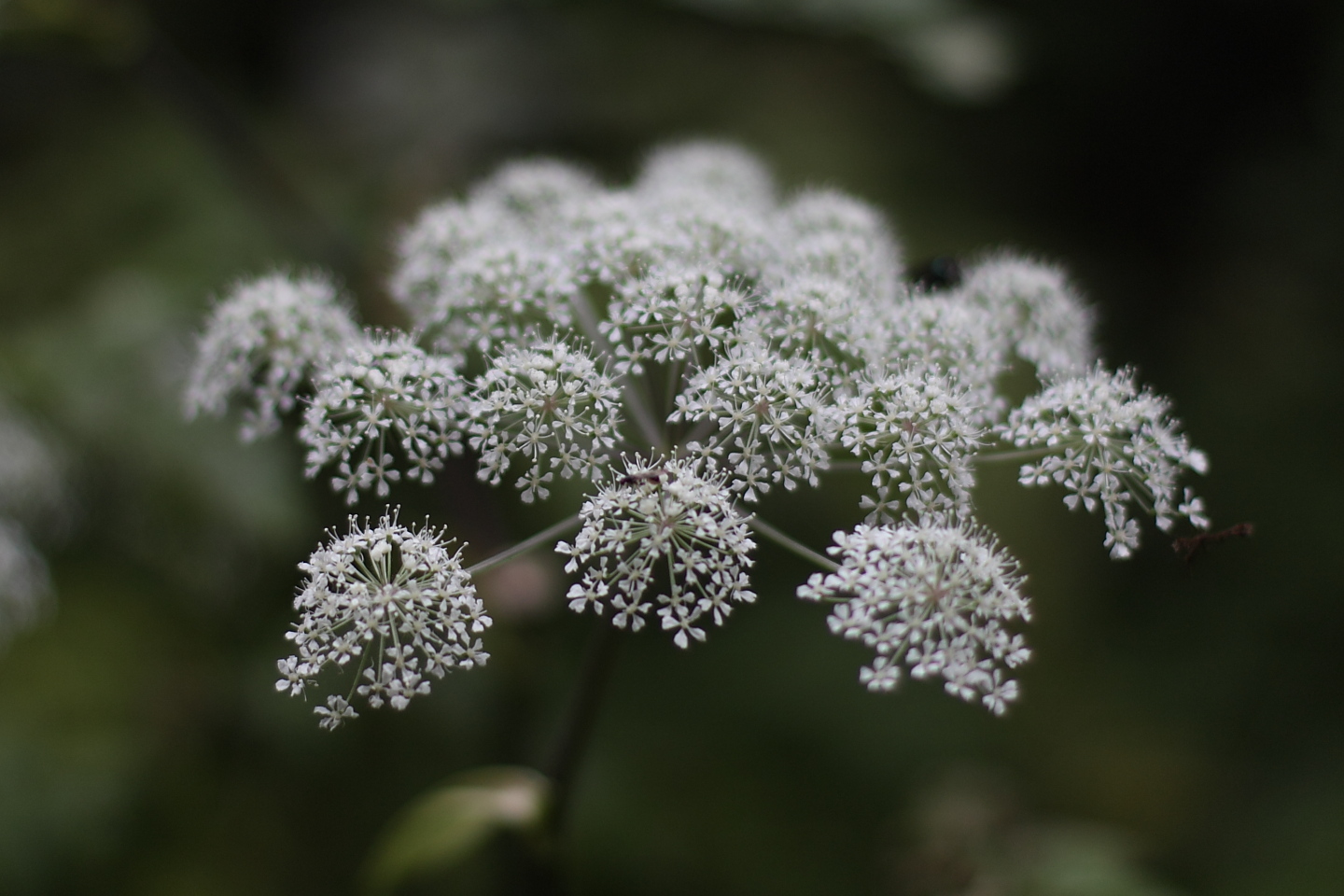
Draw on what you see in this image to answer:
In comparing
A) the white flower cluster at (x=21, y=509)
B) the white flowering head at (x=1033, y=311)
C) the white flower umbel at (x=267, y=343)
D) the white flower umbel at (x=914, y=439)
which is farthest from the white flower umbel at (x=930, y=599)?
the white flower cluster at (x=21, y=509)

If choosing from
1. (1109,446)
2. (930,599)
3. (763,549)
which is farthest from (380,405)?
(763,549)

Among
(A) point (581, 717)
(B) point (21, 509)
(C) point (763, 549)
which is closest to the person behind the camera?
(A) point (581, 717)

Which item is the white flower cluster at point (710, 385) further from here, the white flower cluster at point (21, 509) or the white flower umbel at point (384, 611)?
the white flower cluster at point (21, 509)

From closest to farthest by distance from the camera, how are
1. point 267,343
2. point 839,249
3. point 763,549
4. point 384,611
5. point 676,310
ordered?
point 384,611, point 676,310, point 267,343, point 839,249, point 763,549

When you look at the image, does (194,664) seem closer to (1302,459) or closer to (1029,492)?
(1029,492)

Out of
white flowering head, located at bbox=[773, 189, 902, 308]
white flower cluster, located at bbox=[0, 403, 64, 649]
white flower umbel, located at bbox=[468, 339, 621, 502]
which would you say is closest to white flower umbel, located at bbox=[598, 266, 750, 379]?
white flower umbel, located at bbox=[468, 339, 621, 502]

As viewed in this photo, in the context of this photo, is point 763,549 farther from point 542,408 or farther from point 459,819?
point 542,408
